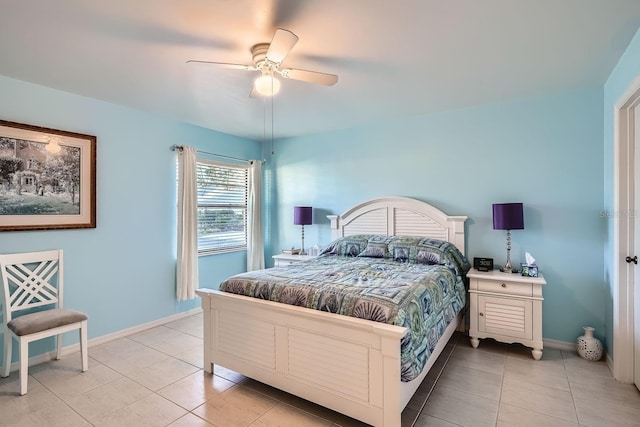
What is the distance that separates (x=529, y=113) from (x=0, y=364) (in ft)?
18.0

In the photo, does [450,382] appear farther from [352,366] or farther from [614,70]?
[614,70]

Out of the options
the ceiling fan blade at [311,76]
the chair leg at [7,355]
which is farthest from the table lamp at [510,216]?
the chair leg at [7,355]

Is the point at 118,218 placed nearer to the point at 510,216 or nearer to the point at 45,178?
the point at 45,178

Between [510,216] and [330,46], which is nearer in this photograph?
[330,46]

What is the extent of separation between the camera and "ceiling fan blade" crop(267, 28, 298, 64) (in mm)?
1823

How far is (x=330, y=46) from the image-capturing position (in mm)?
2287

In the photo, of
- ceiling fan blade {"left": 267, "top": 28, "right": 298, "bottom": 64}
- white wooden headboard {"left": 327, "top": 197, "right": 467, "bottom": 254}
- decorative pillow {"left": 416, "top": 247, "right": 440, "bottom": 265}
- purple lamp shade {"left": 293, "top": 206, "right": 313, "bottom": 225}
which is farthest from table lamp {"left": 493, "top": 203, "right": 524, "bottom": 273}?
ceiling fan blade {"left": 267, "top": 28, "right": 298, "bottom": 64}

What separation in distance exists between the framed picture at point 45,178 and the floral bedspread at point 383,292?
1.81m

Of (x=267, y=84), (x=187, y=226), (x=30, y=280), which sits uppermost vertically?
(x=267, y=84)

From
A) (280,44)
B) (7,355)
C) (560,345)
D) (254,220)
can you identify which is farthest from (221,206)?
(560,345)

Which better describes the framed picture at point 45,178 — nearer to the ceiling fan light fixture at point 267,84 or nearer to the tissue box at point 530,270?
the ceiling fan light fixture at point 267,84

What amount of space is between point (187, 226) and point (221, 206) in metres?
0.73

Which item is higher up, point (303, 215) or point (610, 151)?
point (610, 151)

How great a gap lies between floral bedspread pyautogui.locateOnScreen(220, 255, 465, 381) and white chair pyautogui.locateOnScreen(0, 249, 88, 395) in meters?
1.34
